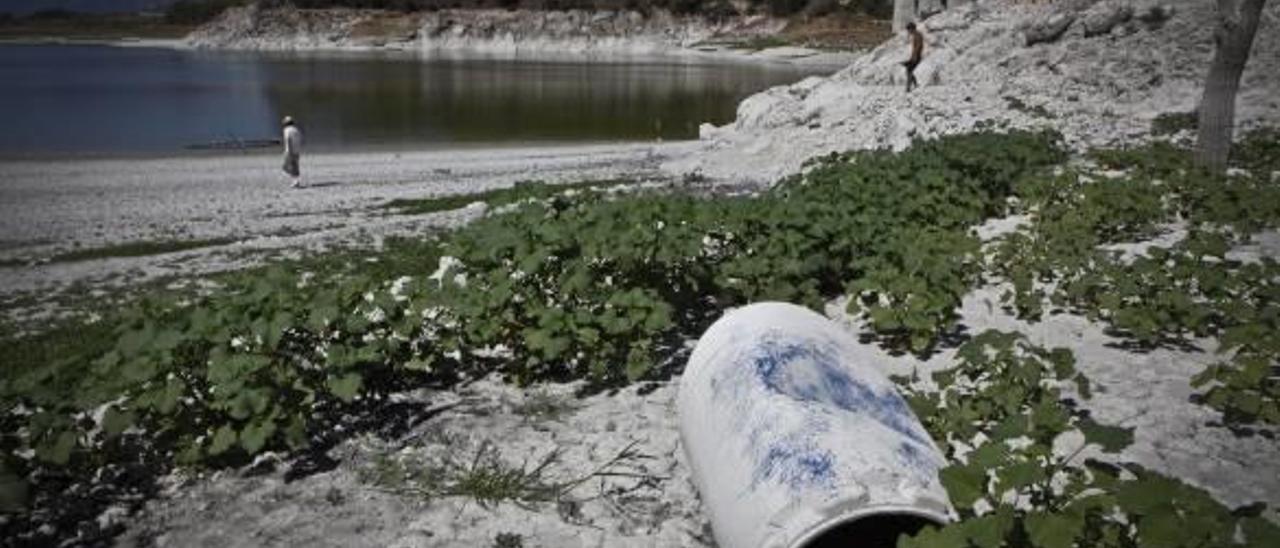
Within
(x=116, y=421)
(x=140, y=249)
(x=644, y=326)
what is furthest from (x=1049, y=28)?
(x=116, y=421)

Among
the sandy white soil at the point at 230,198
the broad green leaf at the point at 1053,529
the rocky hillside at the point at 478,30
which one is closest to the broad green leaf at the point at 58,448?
the broad green leaf at the point at 1053,529

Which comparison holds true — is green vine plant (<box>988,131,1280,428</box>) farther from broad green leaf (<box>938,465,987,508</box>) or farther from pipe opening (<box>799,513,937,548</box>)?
broad green leaf (<box>938,465,987,508</box>)

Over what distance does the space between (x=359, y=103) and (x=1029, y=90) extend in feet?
149

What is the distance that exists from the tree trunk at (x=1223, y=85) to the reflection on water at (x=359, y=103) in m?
30.4

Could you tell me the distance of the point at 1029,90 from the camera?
29.1 meters

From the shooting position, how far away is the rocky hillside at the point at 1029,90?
25.4 m

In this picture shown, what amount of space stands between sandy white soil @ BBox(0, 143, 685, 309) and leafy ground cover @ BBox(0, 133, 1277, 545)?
5.58 meters

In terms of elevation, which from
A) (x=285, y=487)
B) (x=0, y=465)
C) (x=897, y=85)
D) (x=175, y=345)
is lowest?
(x=285, y=487)

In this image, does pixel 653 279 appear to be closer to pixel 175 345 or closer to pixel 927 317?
pixel 927 317

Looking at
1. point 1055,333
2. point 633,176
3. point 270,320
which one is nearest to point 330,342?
point 270,320

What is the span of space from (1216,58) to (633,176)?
16630 millimetres

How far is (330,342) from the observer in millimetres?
7504

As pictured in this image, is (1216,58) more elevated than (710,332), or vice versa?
(1216,58)

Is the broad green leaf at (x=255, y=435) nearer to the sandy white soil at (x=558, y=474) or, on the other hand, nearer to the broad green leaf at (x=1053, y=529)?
the sandy white soil at (x=558, y=474)
